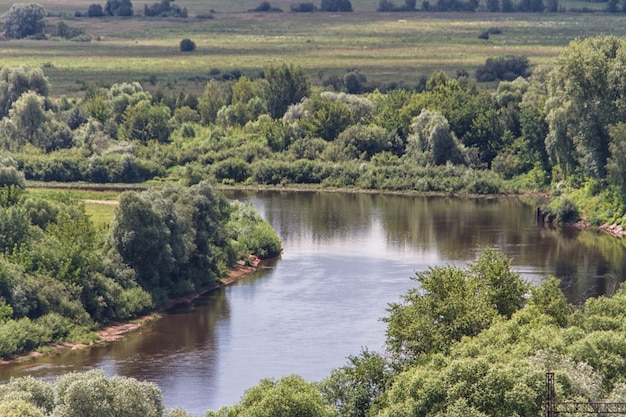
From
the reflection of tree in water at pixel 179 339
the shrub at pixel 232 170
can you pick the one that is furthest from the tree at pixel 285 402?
the shrub at pixel 232 170

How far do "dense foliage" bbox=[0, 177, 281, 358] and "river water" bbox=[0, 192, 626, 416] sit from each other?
1551 mm

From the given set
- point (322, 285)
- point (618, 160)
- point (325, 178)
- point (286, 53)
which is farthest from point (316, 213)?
point (286, 53)

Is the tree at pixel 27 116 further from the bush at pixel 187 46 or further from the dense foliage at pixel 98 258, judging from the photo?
the bush at pixel 187 46

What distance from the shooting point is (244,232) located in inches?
3216

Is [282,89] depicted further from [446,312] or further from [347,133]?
[446,312]

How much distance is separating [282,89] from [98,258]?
60.7 m

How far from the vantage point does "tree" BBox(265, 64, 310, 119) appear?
127250mm

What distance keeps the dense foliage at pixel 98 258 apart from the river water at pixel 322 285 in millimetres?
1551

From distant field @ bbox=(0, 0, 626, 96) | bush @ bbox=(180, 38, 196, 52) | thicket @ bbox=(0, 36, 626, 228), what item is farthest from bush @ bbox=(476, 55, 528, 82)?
bush @ bbox=(180, 38, 196, 52)

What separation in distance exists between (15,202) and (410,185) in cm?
3658

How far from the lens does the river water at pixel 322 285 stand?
191ft

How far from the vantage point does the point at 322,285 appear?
7244 cm

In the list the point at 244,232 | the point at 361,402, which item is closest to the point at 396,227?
the point at 244,232

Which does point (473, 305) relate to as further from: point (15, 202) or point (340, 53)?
point (340, 53)
